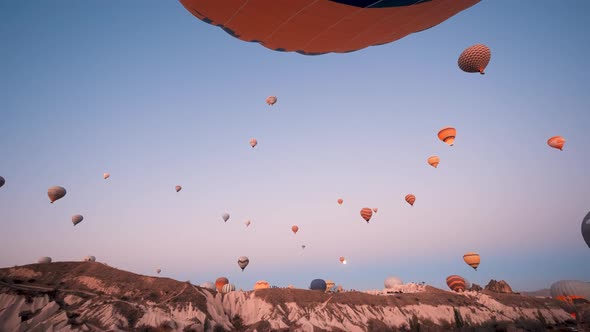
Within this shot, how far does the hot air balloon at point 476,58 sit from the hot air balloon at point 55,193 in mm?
32317

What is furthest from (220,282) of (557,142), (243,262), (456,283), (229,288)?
(557,142)

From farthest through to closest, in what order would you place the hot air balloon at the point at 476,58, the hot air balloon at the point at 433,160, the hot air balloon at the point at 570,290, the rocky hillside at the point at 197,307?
1. the hot air balloon at the point at 570,290
2. the hot air balloon at the point at 433,160
3. the rocky hillside at the point at 197,307
4. the hot air balloon at the point at 476,58

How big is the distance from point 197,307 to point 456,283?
99.9ft

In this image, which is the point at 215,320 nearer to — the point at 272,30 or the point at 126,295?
the point at 126,295

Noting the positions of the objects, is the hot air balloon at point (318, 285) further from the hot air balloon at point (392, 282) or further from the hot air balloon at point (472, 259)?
the hot air balloon at point (472, 259)

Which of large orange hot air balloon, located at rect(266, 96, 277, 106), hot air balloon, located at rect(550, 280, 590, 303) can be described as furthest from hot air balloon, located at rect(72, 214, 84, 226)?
hot air balloon, located at rect(550, 280, 590, 303)

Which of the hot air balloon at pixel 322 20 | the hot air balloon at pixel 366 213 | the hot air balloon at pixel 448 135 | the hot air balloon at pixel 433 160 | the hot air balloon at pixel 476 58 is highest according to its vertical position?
the hot air balloon at pixel 433 160

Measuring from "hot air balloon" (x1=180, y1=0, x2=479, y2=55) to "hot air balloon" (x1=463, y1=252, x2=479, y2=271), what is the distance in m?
25.7

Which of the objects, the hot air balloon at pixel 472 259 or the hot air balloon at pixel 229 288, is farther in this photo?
the hot air balloon at pixel 229 288

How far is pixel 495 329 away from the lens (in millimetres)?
26594

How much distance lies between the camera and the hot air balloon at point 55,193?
26688mm

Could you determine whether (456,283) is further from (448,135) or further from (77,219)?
(77,219)

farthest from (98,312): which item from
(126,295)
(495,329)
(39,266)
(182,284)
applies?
(495,329)

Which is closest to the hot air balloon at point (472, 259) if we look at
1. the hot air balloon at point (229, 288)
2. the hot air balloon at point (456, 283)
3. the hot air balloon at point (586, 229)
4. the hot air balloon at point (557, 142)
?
the hot air balloon at point (456, 283)
